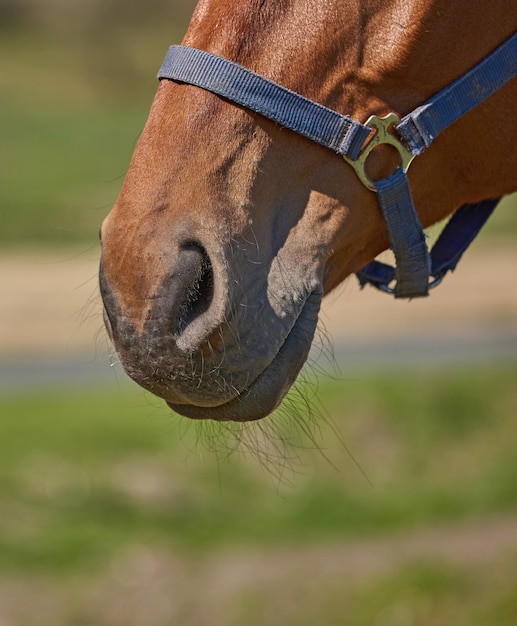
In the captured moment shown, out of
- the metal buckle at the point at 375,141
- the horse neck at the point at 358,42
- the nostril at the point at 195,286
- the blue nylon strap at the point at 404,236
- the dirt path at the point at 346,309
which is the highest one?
the dirt path at the point at 346,309

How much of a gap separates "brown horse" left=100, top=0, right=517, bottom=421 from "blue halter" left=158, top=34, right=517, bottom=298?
0.02 meters

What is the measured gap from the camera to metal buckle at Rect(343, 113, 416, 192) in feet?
7.33

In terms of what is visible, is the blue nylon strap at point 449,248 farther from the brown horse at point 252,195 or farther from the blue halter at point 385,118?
the brown horse at point 252,195

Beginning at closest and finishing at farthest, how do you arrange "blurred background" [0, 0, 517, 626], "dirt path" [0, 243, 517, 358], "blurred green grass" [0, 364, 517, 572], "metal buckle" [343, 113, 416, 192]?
"metal buckle" [343, 113, 416, 192]
"blurred background" [0, 0, 517, 626]
"blurred green grass" [0, 364, 517, 572]
"dirt path" [0, 243, 517, 358]

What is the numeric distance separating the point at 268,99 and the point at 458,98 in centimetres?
41

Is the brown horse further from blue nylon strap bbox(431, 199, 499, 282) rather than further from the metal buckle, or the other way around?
blue nylon strap bbox(431, 199, 499, 282)

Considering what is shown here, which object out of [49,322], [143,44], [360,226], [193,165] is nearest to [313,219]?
[360,226]

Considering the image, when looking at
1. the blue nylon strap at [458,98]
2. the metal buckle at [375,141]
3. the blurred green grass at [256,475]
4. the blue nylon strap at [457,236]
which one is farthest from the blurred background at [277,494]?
the blue nylon strap at [458,98]

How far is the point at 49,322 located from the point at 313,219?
1004cm

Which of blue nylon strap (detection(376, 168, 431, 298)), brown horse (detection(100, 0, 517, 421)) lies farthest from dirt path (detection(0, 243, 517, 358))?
brown horse (detection(100, 0, 517, 421))

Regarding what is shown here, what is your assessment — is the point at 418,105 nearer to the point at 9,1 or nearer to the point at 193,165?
the point at 193,165

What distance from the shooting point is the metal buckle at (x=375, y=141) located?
223cm

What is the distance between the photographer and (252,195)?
2154 millimetres

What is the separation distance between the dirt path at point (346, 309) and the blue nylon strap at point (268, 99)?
329 inches
